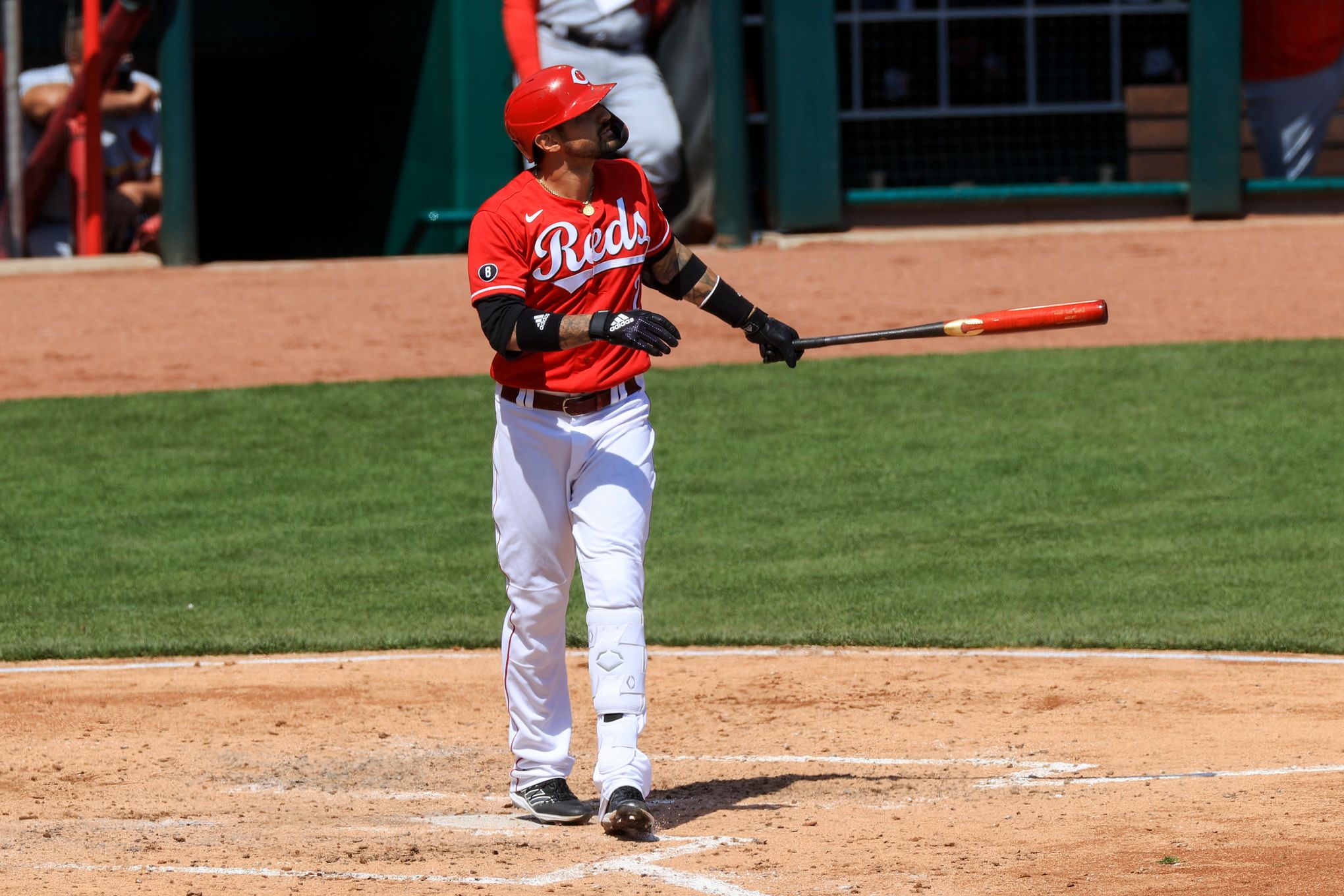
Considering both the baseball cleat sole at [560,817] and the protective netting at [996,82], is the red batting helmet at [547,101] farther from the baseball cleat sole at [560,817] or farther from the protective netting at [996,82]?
the protective netting at [996,82]

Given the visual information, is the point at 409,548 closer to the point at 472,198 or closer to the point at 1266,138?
the point at 472,198

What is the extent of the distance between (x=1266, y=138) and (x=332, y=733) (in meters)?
15.0

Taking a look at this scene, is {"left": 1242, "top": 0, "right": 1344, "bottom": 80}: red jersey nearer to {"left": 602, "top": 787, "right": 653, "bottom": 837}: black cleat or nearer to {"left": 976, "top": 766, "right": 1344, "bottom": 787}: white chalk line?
{"left": 976, "top": 766, "right": 1344, "bottom": 787}: white chalk line

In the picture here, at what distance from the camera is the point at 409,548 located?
10242 millimetres

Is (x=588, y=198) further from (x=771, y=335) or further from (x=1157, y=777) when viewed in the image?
(x=1157, y=777)

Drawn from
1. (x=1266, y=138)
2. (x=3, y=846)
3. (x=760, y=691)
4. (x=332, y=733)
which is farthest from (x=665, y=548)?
(x=1266, y=138)

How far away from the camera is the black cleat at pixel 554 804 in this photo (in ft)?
18.0

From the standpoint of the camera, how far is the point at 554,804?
Answer: 5.49 meters

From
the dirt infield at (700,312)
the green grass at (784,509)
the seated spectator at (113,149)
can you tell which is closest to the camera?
the green grass at (784,509)

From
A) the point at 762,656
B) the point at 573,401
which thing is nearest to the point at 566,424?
the point at 573,401

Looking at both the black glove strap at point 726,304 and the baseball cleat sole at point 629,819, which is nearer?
the baseball cleat sole at point 629,819

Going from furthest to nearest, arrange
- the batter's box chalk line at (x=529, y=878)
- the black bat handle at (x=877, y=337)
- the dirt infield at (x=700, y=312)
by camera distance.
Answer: the dirt infield at (x=700, y=312) < the black bat handle at (x=877, y=337) < the batter's box chalk line at (x=529, y=878)

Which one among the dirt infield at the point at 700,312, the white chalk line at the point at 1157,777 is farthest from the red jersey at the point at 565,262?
the dirt infield at the point at 700,312

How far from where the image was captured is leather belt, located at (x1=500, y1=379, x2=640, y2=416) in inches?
211
